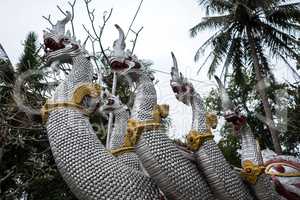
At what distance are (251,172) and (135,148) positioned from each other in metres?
1.09

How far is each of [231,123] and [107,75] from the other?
4.70 metres

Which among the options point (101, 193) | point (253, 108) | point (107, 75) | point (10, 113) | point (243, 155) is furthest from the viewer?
point (253, 108)

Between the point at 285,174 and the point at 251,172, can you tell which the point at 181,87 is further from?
the point at 285,174

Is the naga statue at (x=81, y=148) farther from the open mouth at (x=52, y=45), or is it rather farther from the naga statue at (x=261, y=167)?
the naga statue at (x=261, y=167)

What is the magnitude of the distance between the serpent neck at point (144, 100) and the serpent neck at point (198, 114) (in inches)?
15.9

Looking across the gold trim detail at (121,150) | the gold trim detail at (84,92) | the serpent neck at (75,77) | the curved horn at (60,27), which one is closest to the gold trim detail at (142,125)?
the gold trim detail at (121,150)

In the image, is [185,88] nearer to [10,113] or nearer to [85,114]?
[85,114]

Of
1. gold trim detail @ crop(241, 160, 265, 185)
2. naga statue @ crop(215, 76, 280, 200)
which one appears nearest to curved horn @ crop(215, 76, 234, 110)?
naga statue @ crop(215, 76, 280, 200)

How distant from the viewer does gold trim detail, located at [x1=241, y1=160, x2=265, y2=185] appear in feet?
12.6

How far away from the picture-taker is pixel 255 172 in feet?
12.6

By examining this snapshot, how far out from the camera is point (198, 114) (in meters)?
3.86

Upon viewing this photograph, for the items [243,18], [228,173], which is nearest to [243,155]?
[228,173]

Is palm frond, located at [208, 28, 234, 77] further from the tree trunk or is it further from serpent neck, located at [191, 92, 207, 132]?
Result: serpent neck, located at [191, 92, 207, 132]

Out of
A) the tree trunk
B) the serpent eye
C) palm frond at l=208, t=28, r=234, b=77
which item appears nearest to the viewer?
the serpent eye
